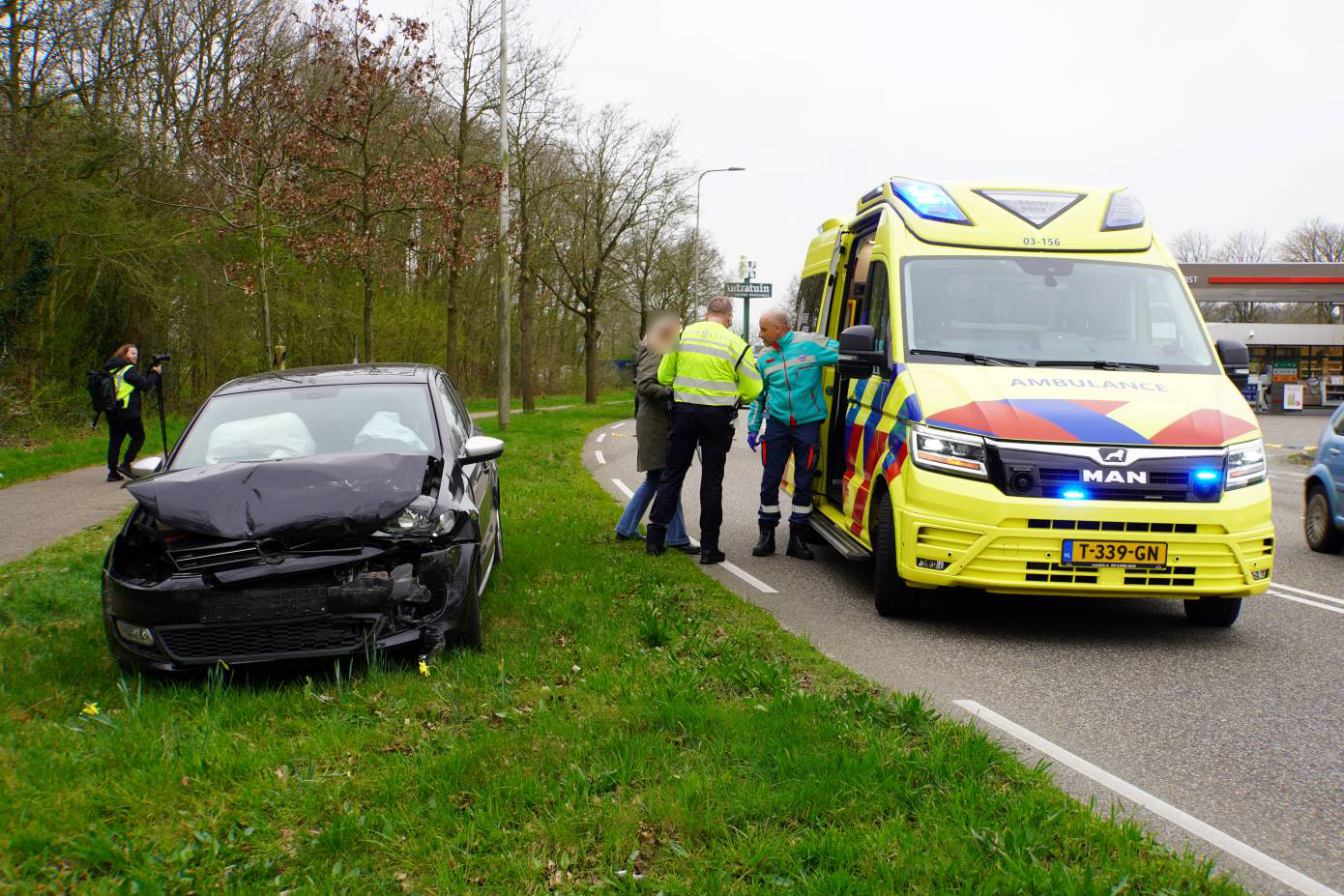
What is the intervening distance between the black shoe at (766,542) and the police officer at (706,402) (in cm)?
60

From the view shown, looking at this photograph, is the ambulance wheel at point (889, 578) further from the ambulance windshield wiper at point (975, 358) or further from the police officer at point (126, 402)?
the police officer at point (126, 402)

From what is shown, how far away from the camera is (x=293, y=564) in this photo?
4.83 metres

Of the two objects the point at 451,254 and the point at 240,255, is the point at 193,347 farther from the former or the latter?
the point at 451,254

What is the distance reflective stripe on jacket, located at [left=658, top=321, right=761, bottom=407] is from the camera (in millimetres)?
8148

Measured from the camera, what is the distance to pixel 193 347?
22672mm

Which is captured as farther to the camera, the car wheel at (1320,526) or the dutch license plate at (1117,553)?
the car wheel at (1320,526)

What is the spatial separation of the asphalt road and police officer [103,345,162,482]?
30.0ft

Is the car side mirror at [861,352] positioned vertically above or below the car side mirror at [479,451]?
above

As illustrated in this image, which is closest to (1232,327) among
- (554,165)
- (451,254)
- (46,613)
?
(554,165)

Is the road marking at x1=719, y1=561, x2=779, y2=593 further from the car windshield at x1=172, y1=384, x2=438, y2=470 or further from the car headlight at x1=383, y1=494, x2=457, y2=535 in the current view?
the car headlight at x1=383, y1=494, x2=457, y2=535

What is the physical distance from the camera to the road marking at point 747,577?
7638 mm

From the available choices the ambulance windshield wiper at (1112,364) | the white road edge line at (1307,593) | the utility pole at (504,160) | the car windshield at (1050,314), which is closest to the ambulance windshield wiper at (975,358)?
the car windshield at (1050,314)

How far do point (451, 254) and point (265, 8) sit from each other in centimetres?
801

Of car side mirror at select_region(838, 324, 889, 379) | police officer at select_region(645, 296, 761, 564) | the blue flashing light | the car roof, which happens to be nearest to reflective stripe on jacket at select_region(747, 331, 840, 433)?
police officer at select_region(645, 296, 761, 564)
